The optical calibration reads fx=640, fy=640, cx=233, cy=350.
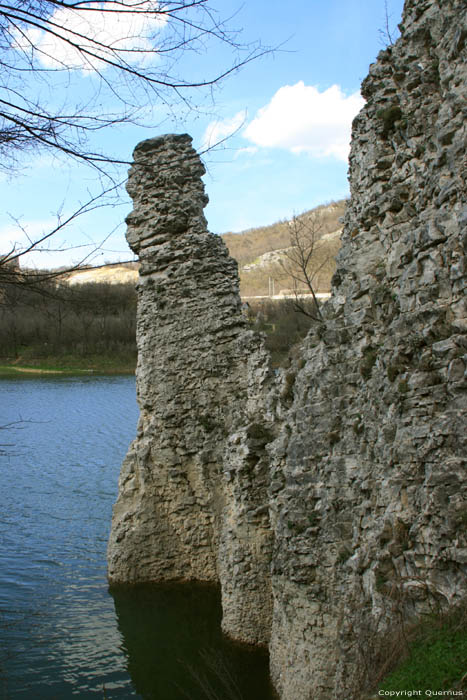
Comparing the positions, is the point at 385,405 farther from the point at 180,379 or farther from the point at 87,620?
the point at 87,620

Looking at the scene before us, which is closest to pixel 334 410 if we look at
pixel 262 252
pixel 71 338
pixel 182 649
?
pixel 182 649

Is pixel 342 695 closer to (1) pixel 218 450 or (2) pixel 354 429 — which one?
(2) pixel 354 429

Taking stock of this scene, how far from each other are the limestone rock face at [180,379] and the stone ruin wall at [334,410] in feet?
0.09

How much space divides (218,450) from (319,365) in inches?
168

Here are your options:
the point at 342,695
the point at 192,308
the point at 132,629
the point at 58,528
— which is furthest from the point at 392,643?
the point at 58,528

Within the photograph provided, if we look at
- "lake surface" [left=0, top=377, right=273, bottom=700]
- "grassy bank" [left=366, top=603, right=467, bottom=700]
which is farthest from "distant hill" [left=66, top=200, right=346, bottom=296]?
"grassy bank" [left=366, top=603, right=467, bottom=700]

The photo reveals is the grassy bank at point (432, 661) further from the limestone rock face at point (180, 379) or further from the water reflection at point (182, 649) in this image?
the limestone rock face at point (180, 379)

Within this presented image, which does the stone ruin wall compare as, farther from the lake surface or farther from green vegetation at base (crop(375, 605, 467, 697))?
the lake surface

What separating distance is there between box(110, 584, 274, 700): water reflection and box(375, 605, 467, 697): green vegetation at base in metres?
4.14

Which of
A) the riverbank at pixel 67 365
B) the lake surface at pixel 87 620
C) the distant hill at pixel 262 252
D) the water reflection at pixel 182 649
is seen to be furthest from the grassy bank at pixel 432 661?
the riverbank at pixel 67 365

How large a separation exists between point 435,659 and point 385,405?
83.8 inches

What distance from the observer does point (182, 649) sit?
9688mm

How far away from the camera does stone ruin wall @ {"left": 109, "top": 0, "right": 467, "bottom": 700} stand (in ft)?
15.6

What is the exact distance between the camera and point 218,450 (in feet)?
35.9
